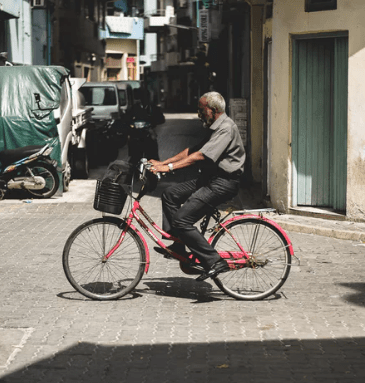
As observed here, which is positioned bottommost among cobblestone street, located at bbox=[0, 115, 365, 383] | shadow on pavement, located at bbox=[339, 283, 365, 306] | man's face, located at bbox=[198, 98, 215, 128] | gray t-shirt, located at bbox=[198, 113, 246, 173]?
shadow on pavement, located at bbox=[339, 283, 365, 306]

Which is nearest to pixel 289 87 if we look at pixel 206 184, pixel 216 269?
pixel 206 184

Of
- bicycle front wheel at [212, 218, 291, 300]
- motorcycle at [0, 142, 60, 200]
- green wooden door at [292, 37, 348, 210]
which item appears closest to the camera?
bicycle front wheel at [212, 218, 291, 300]

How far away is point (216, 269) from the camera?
7.70 meters

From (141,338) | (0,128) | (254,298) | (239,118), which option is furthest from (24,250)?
(239,118)

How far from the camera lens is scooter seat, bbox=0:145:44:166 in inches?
623

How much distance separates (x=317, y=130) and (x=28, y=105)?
5.88m

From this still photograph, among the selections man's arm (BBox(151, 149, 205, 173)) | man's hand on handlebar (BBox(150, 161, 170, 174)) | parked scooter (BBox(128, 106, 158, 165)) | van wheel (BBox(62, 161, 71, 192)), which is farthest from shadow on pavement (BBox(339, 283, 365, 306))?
parked scooter (BBox(128, 106, 158, 165))

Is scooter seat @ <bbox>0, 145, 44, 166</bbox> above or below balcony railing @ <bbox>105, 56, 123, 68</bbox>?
below

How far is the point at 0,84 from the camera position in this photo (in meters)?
16.5

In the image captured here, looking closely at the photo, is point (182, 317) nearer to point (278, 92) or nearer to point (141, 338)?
point (141, 338)

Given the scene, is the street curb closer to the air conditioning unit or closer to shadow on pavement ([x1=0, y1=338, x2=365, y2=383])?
shadow on pavement ([x1=0, y1=338, x2=365, y2=383])

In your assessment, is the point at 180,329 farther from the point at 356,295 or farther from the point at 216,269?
the point at 356,295

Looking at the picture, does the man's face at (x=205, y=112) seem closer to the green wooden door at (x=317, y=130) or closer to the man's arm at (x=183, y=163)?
the man's arm at (x=183, y=163)

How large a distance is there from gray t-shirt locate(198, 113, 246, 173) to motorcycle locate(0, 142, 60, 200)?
856 cm
